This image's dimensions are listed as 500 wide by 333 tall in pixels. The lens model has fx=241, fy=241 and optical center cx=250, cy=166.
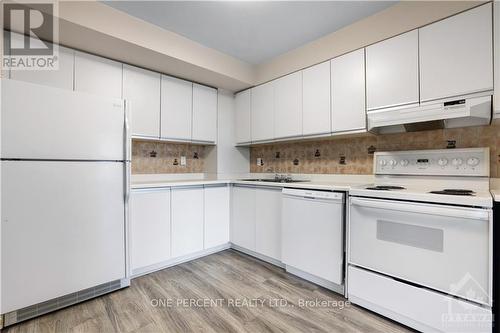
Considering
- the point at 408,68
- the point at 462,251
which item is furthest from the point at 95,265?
the point at 408,68

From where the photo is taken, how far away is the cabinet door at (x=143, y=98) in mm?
2510

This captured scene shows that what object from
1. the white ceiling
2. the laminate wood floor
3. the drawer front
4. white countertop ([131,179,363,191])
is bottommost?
the laminate wood floor

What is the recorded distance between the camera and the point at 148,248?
2.38 m

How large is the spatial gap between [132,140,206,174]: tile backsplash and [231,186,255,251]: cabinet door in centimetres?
76

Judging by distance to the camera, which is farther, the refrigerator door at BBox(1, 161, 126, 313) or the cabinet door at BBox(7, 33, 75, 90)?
the cabinet door at BBox(7, 33, 75, 90)

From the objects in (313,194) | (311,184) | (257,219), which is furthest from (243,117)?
(313,194)

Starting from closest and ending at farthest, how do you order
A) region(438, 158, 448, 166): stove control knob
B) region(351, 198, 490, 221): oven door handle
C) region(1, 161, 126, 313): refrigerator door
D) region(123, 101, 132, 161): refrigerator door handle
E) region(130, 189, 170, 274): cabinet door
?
region(351, 198, 490, 221): oven door handle
region(1, 161, 126, 313): refrigerator door
region(438, 158, 448, 166): stove control knob
region(123, 101, 132, 161): refrigerator door handle
region(130, 189, 170, 274): cabinet door

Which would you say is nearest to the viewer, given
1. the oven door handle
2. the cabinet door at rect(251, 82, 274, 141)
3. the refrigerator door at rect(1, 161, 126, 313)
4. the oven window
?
the oven door handle

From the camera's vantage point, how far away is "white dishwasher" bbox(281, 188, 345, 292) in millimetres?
1978

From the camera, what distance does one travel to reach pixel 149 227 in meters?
2.39

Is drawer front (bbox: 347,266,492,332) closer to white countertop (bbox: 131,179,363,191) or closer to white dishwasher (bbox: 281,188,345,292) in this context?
white dishwasher (bbox: 281,188,345,292)

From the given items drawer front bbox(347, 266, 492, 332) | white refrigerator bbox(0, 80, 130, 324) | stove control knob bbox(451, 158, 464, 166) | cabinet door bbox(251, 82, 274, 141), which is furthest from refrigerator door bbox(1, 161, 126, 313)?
stove control knob bbox(451, 158, 464, 166)

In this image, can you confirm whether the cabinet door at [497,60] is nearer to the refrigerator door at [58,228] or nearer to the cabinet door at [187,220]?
the cabinet door at [187,220]

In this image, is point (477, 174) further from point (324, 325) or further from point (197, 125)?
point (197, 125)
